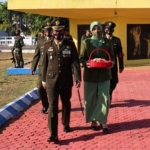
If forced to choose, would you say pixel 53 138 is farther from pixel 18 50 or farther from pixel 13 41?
pixel 13 41

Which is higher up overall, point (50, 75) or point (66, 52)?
point (66, 52)

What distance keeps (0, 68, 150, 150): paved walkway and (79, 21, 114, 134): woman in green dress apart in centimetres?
31

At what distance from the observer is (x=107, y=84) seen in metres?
6.16

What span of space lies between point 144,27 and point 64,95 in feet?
46.3

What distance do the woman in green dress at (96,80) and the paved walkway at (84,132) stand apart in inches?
12.0

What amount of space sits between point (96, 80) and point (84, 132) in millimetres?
915

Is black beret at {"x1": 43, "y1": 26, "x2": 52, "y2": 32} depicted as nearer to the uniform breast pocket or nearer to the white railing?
the uniform breast pocket

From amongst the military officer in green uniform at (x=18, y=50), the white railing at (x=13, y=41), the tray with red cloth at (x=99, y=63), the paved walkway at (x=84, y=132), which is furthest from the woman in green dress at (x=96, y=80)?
the white railing at (x=13, y=41)

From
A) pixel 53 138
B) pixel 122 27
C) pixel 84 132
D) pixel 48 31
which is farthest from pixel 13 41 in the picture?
pixel 53 138

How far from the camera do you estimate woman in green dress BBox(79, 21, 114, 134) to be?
237 inches

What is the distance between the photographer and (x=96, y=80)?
610 centimetres

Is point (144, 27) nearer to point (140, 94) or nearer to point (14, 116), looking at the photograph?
point (140, 94)

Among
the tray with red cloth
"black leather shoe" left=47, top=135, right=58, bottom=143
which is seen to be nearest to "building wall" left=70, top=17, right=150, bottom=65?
the tray with red cloth
